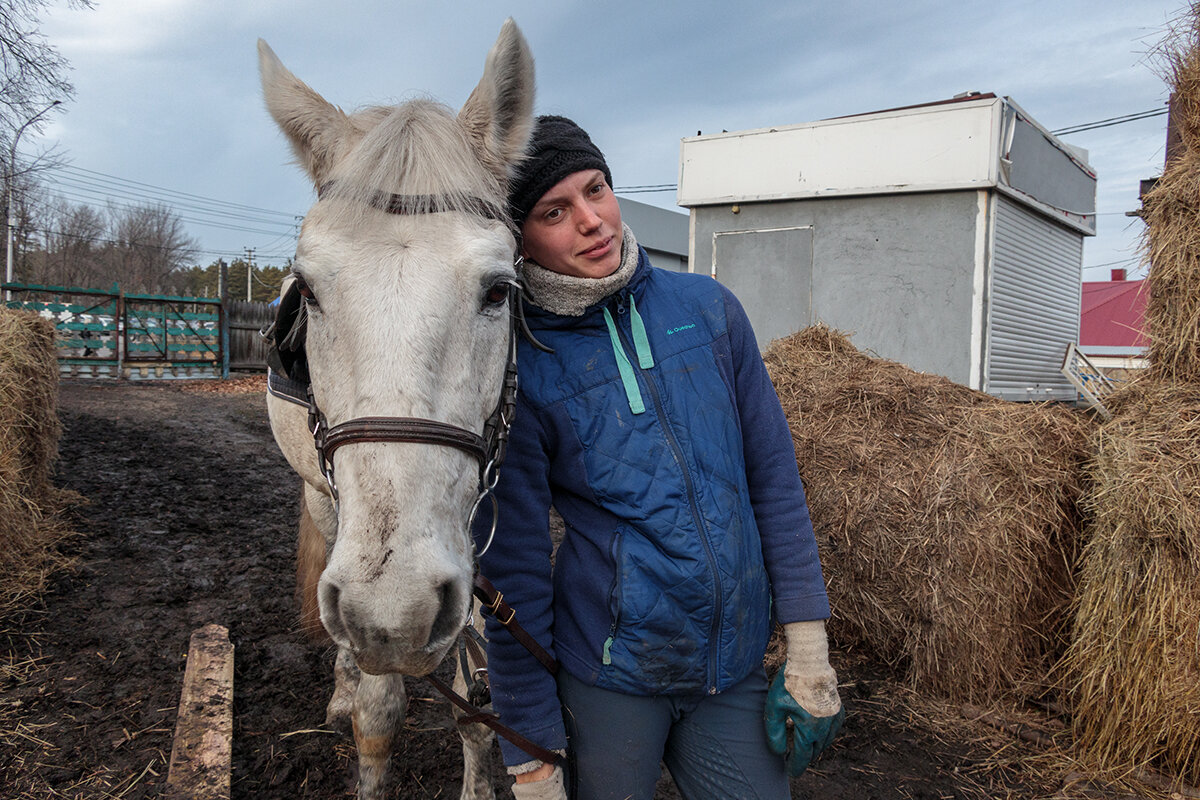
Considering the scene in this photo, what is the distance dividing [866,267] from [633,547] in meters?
8.53

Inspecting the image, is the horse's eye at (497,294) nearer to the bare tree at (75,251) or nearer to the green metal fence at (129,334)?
the green metal fence at (129,334)

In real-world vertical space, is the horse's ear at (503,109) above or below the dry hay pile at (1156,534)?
above

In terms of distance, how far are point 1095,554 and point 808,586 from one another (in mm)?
2481

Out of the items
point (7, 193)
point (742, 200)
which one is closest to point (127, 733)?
point (742, 200)

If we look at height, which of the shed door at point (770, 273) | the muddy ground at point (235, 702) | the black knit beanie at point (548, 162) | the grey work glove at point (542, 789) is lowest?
the muddy ground at point (235, 702)

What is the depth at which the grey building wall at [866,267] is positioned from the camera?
8430mm

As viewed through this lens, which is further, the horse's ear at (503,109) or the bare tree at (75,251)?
the bare tree at (75,251)

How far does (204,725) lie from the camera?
9.59 ft

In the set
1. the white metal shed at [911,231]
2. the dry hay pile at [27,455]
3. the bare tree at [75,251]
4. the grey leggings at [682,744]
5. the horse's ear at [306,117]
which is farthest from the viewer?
the bare tree at [75,251]

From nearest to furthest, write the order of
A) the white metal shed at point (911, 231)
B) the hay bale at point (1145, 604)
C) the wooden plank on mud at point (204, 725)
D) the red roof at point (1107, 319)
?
the wooden plank on mud at point (204, 725) → the hay bale at point (1145, 604) → the white metal shed at point (911, 231) → the red roof at point (1107, 319)

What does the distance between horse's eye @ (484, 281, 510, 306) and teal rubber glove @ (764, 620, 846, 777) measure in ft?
3.34

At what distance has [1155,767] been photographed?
2.82 metres

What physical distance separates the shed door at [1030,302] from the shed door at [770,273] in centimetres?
235

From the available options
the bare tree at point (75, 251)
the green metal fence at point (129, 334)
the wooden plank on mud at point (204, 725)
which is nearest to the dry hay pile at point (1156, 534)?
the wooden plank on mud at point (204, 725)
